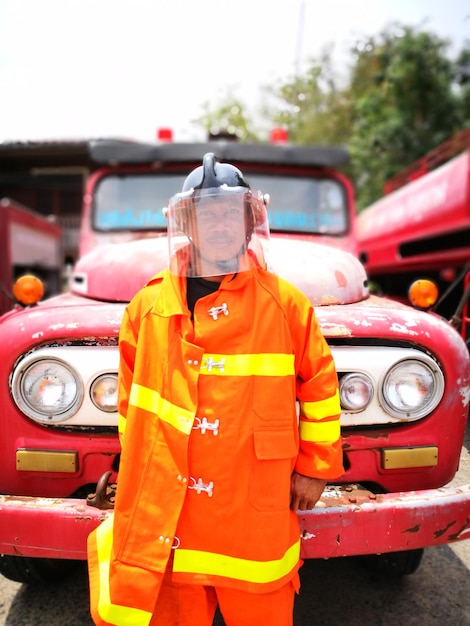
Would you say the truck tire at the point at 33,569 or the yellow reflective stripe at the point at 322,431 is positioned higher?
the yellow reflective stripe at the point at 322,431

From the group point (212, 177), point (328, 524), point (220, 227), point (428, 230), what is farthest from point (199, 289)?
point (428, 230)

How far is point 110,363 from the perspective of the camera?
5.68 ft

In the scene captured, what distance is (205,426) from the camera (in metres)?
1.40

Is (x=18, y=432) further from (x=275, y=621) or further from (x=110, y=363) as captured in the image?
(x=275, y=621)

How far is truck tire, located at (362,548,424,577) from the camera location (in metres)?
2.20

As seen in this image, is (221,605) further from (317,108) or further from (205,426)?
(317,108)

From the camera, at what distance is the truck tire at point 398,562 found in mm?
2195

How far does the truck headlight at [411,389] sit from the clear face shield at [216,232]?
2.01ft

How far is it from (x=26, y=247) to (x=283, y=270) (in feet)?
16.6

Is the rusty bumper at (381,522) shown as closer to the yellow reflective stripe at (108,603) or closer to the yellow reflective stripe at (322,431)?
the yellow reflective stripe at (322,431)

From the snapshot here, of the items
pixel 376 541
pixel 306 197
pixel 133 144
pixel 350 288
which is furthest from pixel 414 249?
pixel 376 541

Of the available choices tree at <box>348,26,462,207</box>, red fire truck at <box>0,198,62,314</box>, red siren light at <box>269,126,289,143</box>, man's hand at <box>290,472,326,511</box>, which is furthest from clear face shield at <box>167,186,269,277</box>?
tree at <box>348,26,462,207</box>

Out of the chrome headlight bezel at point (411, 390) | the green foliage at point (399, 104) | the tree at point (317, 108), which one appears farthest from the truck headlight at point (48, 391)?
the green foliage at point (399, 104)

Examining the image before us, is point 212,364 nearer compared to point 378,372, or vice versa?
point 212,364
